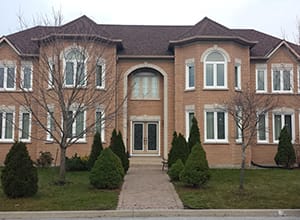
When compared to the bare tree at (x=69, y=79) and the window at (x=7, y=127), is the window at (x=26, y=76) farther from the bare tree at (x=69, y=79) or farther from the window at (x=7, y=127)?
the window at (x=7, y=127)

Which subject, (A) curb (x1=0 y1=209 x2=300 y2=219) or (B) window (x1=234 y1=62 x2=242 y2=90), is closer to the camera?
(A) curb (x1=0 y1=209 x2=300 y2=219)

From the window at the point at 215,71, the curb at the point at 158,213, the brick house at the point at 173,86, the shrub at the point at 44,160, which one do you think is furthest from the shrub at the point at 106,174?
the window at the point at 215,71

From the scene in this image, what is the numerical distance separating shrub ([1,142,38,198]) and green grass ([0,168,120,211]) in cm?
28

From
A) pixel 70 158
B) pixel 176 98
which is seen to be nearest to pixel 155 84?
pixel 176 98

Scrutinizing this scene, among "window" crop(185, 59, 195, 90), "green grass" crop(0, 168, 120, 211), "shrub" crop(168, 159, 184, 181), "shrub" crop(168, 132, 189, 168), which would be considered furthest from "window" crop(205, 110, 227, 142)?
"green grass" crop(0, 168, 120, 211)

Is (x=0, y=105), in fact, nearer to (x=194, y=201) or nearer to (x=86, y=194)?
(x=86, y=194)

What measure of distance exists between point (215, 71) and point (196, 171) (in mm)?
10453

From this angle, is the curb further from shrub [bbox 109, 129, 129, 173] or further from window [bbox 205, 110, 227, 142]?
window [bbox 205, 110, 227, 142]

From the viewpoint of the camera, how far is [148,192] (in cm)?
1634

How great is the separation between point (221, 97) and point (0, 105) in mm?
13441

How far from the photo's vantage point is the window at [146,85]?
28656 mm

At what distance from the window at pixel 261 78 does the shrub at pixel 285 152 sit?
3474 mm

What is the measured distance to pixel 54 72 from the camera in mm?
18297

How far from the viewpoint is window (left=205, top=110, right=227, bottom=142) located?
25.5m
